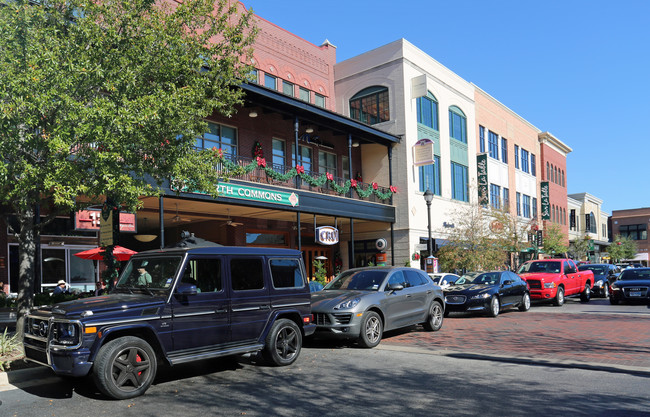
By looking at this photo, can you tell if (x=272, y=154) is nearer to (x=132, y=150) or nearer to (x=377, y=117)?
(x=377, y=117)

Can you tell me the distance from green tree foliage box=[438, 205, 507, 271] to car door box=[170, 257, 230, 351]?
2027cm

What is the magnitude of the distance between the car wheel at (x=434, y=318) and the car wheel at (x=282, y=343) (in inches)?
184

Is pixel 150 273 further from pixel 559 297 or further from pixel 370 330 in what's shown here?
pixel 559 297

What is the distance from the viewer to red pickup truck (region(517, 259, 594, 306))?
19.5 m

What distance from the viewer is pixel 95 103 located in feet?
28.4

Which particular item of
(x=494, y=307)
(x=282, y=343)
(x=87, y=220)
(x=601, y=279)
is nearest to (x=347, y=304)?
(x=282, y=343)

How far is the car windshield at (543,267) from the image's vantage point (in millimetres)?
20875

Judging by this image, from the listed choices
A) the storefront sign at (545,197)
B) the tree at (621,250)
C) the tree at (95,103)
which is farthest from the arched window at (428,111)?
the tree at (621,250)

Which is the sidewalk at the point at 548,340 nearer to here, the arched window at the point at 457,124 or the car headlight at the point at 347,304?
the car headlight at the point at 347,304

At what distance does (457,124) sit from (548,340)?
80.9 ft

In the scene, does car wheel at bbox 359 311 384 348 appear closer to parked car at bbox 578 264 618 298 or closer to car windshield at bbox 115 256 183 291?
car windshield at bbox 115 256 183 291

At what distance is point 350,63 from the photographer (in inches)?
1195

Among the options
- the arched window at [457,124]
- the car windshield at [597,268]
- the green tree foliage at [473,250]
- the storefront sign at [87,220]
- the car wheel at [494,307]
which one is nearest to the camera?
the car wheel at [494,307]

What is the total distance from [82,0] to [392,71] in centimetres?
2084
